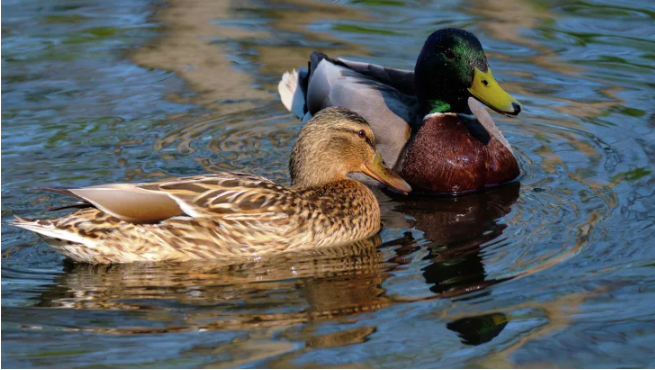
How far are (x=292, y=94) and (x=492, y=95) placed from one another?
2.41m

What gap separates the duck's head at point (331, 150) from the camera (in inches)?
292

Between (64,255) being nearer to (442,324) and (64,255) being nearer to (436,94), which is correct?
(442,324)

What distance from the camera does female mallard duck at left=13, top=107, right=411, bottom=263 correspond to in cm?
664

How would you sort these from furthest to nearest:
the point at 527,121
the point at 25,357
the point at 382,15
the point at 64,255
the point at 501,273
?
1. the point at 382,15
2. the point at 527,121
3. the point at 64,255
4. the point at 501,273
5. the point at 25,357

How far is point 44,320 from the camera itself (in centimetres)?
585

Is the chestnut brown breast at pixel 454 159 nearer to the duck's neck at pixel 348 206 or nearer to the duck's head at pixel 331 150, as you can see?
the duck's head at pixel 331 150

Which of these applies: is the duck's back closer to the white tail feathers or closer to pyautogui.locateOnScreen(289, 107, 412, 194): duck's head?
the white tail feathers

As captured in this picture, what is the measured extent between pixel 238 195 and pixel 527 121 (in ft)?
11.8

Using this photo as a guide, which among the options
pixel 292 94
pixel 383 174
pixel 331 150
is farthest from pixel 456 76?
pixel 292 94

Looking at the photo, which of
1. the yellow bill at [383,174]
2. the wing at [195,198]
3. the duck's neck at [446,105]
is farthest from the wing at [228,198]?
the duck's neck at [446,105]

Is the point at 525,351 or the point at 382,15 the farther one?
the point at 382,15

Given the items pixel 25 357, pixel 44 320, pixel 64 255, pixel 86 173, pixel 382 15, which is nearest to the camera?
pixel 25 357

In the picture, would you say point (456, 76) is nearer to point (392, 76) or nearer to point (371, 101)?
point (371, 101)

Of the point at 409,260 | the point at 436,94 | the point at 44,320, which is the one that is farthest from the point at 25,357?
the point at 436,94
